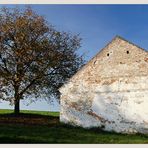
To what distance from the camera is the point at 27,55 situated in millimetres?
33438

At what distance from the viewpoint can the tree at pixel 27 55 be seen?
33.6 meters

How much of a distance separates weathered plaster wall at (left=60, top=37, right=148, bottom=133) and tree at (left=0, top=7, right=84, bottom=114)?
21.4 feet

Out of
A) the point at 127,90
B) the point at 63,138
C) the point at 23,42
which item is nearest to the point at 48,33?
the point at 23,42

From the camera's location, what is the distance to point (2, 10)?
1390 inches

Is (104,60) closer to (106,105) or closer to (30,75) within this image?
(106,105)

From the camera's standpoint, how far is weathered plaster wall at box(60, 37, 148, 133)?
24.5m

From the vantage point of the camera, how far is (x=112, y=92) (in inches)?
1015

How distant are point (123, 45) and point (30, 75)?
36.5 feet

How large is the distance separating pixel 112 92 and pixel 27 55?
408 inches

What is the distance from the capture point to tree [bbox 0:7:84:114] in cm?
3362

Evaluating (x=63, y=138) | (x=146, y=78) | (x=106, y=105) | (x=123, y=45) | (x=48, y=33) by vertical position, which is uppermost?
(x=48, y=33)

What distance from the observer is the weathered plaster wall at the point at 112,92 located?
24.5 meters

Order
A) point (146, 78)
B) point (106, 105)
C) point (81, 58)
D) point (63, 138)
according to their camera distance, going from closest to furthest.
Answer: point (63, 138), point (146, 78), point (106, 105), point (81, 58)

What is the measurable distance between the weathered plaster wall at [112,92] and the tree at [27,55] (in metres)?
6.52
